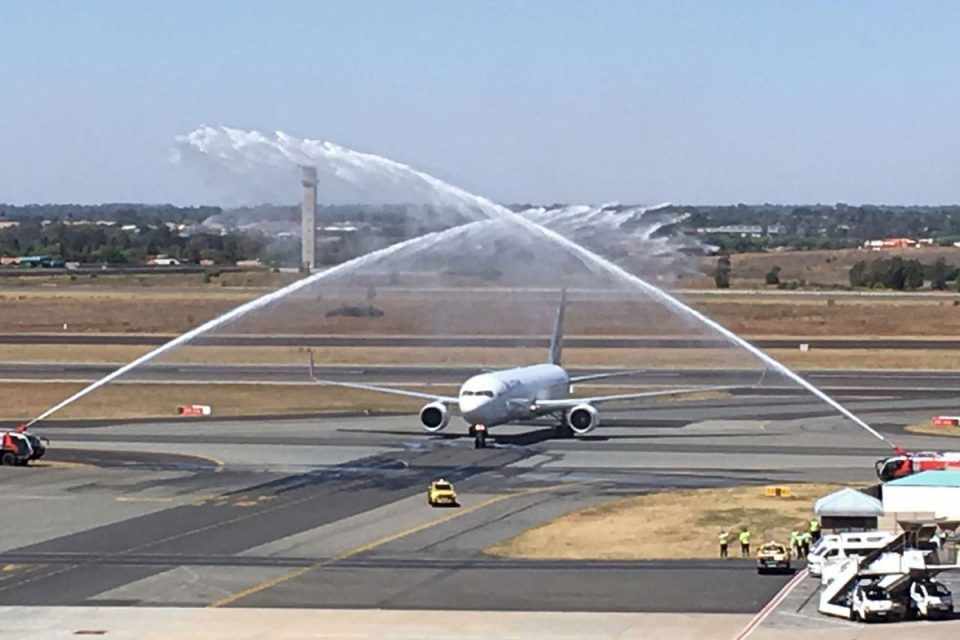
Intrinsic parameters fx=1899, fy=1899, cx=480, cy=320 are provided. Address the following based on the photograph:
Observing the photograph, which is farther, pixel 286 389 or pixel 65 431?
pixel 286 389

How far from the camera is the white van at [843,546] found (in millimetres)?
59375

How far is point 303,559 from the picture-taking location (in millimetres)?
66062

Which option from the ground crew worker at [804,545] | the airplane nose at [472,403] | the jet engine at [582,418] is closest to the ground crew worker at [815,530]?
the ground crew worker at [804,545]

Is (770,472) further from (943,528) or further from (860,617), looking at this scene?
(860,617)

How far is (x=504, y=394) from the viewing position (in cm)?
10150

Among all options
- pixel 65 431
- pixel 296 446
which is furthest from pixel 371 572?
pixel 65 431

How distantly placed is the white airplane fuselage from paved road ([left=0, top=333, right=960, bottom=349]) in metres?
53.7

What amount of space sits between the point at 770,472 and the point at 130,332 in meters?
102

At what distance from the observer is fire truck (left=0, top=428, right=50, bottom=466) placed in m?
93.0

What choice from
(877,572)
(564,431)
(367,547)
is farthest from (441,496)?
(564,431)

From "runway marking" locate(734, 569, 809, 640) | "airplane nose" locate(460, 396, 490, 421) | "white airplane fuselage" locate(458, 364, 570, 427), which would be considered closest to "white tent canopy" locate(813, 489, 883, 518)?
"runway marking" locate(734, 569, 809, 640)

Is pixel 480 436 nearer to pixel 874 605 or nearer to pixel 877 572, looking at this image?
pixel 877 572

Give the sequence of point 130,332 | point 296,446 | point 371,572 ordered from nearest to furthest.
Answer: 1. point 371,572
2. point 296,446
3. point 130,332

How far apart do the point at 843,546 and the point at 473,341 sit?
10873cm
